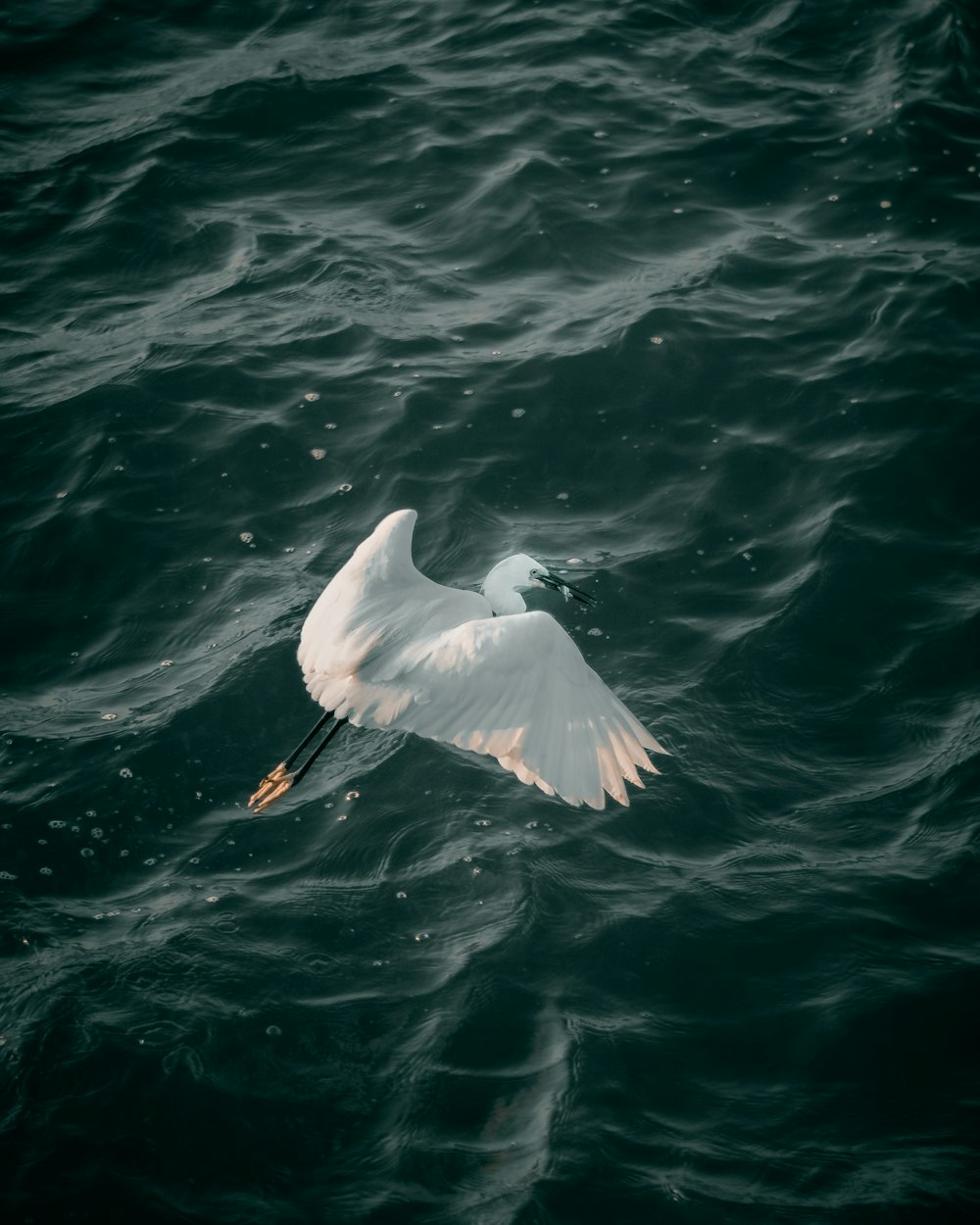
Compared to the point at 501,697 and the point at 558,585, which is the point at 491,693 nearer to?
the point at 501,697

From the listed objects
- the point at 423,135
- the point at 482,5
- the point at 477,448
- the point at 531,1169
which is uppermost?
the point at 482,5

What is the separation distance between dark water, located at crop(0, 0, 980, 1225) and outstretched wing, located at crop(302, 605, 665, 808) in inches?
25.3

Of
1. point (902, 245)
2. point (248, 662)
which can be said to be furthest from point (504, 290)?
point (248, 662)

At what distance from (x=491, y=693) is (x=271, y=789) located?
1360mm

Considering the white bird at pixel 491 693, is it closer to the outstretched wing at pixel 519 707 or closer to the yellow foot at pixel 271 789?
the outstretched wing at pixel 519 707

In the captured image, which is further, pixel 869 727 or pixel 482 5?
pixel 482 5

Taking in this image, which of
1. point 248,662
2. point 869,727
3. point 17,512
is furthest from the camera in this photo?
point 17,512

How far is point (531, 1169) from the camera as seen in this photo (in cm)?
424

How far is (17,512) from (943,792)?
18.5 ft

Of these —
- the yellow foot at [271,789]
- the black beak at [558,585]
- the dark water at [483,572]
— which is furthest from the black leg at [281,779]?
the black beak at [558,585]

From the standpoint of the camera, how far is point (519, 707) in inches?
198

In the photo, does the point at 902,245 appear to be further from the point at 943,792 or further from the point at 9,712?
the point at 9,712

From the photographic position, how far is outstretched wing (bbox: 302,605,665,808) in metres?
4.98

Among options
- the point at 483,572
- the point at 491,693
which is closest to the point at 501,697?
the point at 491,693
